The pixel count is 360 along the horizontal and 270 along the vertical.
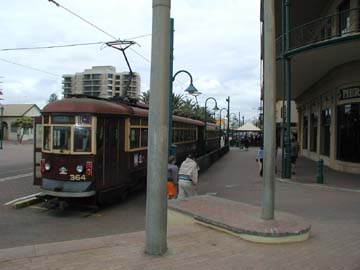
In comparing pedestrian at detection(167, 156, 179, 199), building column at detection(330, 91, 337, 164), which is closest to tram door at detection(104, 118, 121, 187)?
pedestrian at detection(167, 156, 179, 199)

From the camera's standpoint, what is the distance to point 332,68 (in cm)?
2014

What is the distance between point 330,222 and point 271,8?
4334mm

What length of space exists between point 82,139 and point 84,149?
0.28 meters

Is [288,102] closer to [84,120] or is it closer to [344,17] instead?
[344,17]

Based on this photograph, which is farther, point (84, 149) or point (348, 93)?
point (348, 93)

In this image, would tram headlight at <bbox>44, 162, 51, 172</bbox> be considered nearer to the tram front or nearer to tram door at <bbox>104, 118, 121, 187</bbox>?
the tram front

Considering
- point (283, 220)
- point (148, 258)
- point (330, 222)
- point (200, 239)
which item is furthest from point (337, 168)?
point (148, 258)

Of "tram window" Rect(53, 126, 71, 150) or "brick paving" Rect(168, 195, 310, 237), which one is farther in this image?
"tram window" Rect(53, 126, 71, 150)

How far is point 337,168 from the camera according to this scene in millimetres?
20219

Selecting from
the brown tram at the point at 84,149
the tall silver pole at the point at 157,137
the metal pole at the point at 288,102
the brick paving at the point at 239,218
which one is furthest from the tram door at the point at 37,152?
the metal pole at the point at 288,102

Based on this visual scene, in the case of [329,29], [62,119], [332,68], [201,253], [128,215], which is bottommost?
[128,215]

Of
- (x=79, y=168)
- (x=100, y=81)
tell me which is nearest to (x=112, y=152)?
(x=79, y=168)

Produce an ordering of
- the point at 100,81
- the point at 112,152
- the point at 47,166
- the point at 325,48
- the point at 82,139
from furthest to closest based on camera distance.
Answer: the point at 100,81, the point at 325,48, the point at 112,152, the point at 47,166, the point at 82,139

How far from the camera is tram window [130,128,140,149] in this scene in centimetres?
1355
